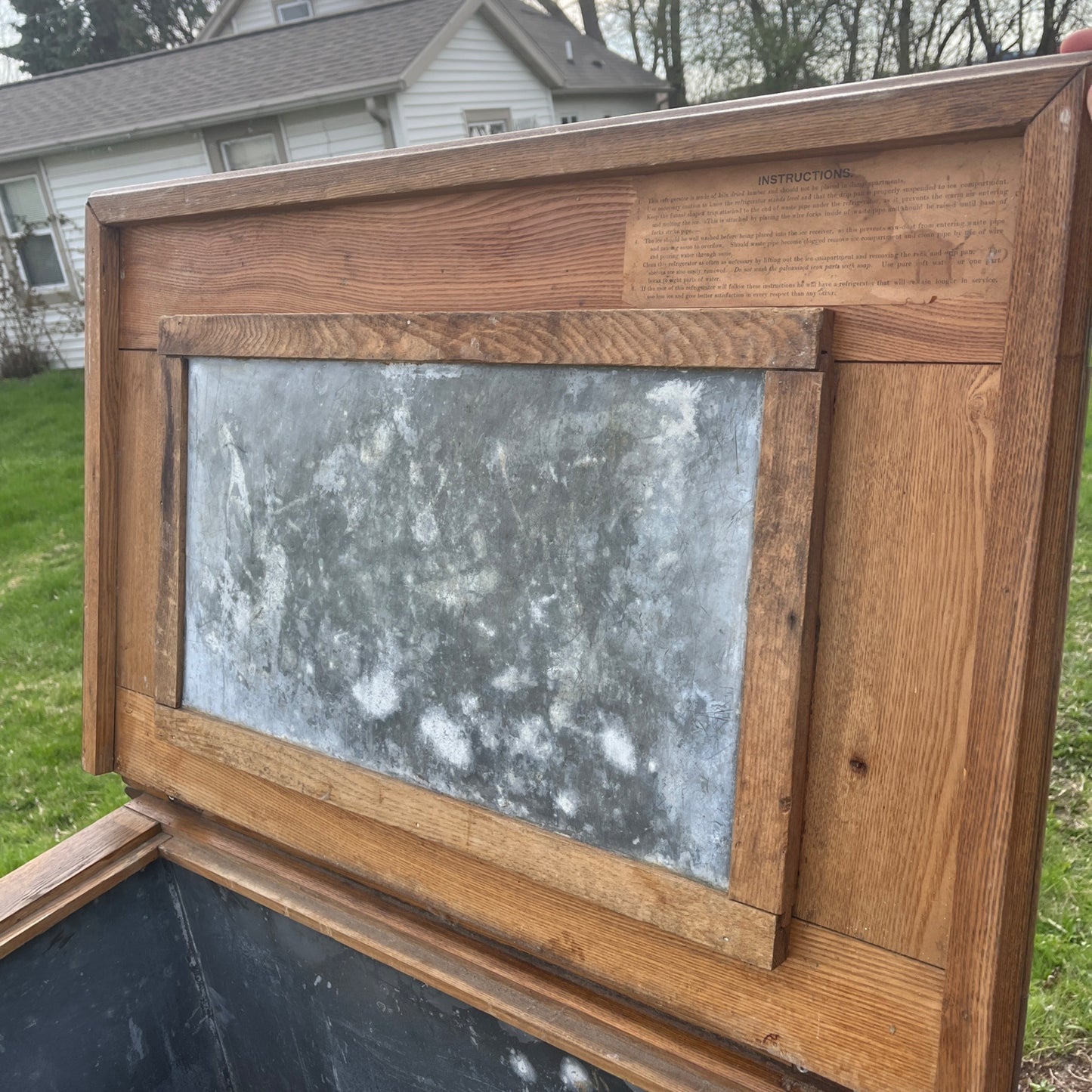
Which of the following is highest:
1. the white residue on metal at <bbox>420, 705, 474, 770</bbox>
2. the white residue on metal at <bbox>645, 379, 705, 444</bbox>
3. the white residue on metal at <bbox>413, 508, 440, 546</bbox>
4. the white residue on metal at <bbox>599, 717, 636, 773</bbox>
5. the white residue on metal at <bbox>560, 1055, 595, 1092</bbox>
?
the white residue on metal at <bbox>645, 379, 705, 444</bbox>

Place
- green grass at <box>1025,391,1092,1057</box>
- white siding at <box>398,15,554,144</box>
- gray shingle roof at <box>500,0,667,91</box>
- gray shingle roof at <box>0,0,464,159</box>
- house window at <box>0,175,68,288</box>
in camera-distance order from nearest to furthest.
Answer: green grass at <box>1025,391,1092,1057</box> < gray shingle roof at <box>0,0,464,159</box> < white siding at <box>398,15,554,144</box> < house window at <box>0,175,68,288</box> < gray shingle roof at <box>500,0,667,91</box>

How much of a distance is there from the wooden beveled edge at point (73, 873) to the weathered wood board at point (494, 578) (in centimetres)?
35

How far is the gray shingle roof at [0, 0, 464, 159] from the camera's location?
9.58 meters

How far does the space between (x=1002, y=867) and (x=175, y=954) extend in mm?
1512

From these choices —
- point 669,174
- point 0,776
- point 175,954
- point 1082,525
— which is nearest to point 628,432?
point 669,174

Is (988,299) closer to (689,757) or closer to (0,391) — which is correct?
(689,757)

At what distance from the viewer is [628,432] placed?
1.04m

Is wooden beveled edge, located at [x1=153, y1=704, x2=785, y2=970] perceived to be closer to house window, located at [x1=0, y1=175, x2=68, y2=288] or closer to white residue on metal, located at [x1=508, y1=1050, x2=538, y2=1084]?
white residue on metal, located at [x1=508, y1=1050, x2=538, y2=1084]

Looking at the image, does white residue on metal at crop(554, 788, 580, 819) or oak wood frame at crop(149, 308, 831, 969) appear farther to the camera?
white residue on metal at crop(554, 788, 580, 819)

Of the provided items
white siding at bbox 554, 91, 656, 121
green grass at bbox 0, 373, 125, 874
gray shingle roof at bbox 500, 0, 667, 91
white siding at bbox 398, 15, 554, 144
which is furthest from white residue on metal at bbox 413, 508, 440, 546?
white siding at bbox 554, 91, 656, 121

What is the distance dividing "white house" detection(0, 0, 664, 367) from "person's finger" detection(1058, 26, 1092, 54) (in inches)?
350

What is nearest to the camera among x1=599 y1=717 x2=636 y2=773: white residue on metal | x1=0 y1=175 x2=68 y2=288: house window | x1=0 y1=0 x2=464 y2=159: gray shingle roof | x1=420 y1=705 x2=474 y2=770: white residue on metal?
x1=599 y1=717 x2=636 y2=773: white residue on metal

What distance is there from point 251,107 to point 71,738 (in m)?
8.02

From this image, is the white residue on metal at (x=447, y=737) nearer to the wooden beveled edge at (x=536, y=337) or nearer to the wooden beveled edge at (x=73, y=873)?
the wooden beveled edge at (x=536, y=337)
